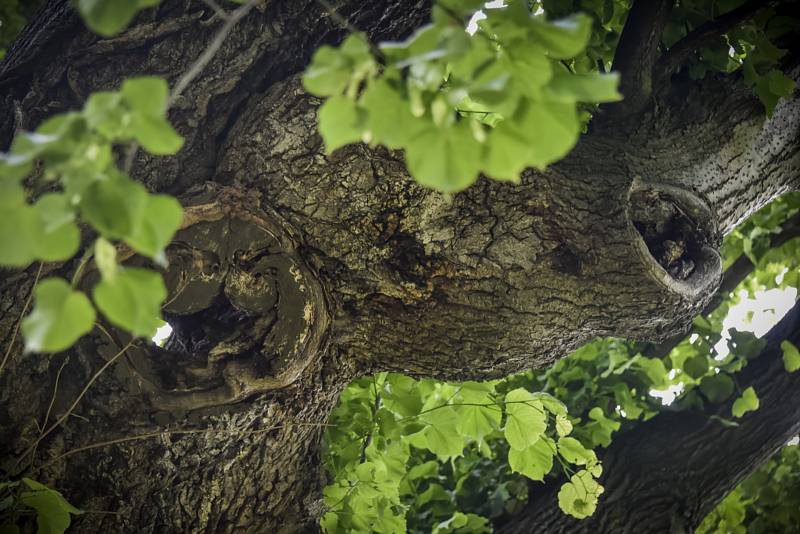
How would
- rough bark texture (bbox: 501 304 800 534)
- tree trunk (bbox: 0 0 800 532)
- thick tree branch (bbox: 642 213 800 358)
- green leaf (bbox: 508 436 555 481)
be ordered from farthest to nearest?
thick tree branch (bbox: 642 213 800 358) < rough bark texture (bbox: 501 304 800 534) < green leaf (bbox: 508 436 555 481) < tree trunk (bbox: 0 0 800 532)

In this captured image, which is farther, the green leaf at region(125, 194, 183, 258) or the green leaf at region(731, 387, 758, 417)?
the green leaf at region(731, 387, 758, 417)

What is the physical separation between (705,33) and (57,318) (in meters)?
1.77

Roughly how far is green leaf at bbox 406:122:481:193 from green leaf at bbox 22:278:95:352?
315 mm

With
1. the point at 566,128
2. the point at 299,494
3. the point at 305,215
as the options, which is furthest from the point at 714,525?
the point at 566,128

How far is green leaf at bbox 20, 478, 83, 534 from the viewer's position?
119 centimetres

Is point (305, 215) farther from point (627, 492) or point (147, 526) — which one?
point (627, 492)

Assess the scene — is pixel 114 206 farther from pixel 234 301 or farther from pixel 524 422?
pixel 524 422

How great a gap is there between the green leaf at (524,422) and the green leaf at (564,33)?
1339 millimetres

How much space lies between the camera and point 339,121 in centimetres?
66

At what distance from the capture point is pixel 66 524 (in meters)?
1.22

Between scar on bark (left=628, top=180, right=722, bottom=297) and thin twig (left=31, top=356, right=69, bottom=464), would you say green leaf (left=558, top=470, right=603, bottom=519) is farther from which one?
thin twig (left=31, top=356, right=69, bottom=464)

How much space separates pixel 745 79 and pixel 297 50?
4.00 ft

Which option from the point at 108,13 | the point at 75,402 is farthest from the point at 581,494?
the point at 108,13

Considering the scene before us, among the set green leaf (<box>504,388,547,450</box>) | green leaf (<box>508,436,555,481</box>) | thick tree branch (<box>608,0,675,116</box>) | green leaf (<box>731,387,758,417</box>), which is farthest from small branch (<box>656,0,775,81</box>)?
green leaf (<box>731,387,758,417</box>)
